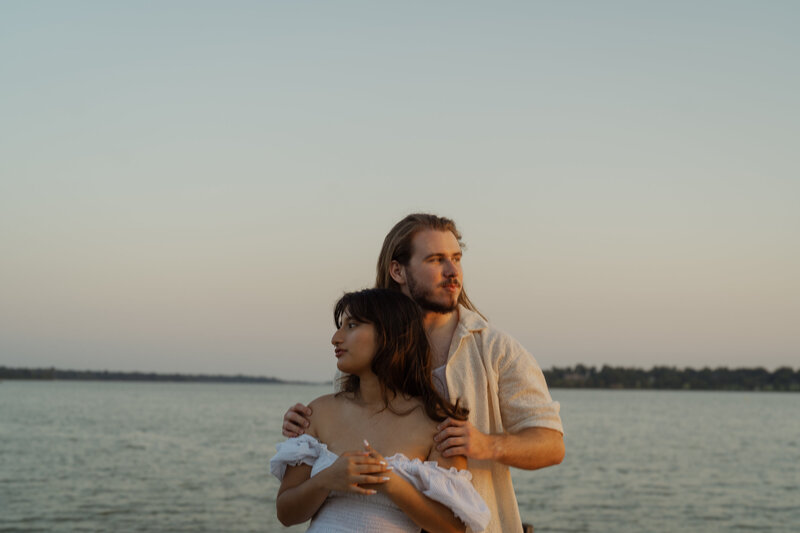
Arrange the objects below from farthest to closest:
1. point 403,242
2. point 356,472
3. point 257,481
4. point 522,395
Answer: point 257,481 < point 403,242 < point 522,395 < point 356,472

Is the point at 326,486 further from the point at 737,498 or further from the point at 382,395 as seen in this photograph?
the point at 737,498

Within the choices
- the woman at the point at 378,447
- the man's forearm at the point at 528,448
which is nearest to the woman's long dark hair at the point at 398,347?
the woman at the point at 378,447

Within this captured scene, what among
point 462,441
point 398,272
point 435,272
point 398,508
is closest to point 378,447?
point 398,508

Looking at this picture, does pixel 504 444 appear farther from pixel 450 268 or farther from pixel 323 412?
pixel 450 268

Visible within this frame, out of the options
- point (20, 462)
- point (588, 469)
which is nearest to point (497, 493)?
point (588, 469)

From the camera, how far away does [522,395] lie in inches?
149

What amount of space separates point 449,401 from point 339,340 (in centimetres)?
62

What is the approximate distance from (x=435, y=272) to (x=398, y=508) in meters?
1.22

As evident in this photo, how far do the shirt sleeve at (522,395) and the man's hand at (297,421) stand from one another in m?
0.95

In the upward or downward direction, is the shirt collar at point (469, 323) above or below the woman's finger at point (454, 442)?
above

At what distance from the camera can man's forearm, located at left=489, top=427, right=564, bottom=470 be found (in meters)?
3.47

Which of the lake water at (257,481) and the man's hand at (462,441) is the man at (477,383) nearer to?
the man's hand at (462,441)

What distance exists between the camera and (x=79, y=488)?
72.6ft

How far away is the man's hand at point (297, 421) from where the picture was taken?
11.9 ft
